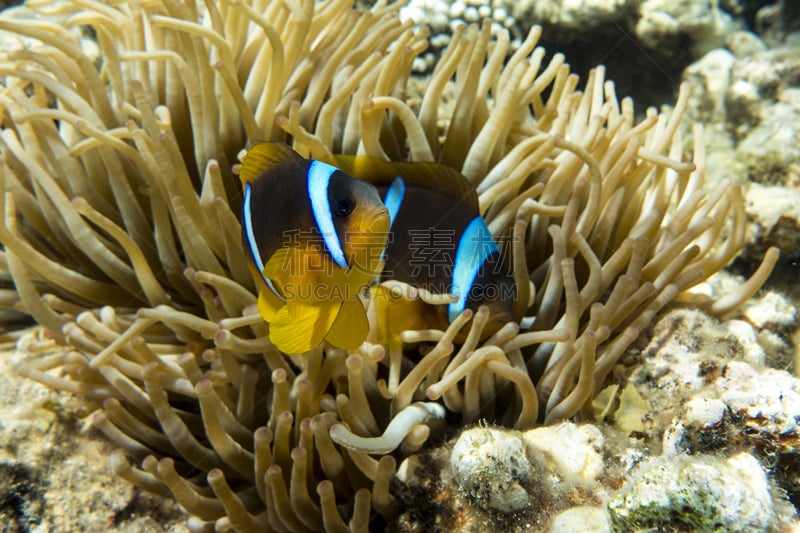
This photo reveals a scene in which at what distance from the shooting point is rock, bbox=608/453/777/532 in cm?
96

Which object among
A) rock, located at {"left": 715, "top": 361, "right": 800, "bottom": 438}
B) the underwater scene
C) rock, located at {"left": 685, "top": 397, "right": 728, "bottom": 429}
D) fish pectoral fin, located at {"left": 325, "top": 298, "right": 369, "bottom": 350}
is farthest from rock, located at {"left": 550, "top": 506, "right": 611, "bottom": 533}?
fish pectoral fin, located at {"left": 325, "top": 298, "right": 369, "bottom": 350}

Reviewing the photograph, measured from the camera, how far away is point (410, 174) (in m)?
1.41

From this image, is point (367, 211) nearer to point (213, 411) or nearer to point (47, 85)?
point (213, 411)

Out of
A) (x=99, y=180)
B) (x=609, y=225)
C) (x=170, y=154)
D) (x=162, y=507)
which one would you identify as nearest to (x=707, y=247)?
(x=609, y=225)

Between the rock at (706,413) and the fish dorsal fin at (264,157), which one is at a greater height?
the fish dorsal fin at (264,157)

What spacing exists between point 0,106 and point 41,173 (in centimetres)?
41

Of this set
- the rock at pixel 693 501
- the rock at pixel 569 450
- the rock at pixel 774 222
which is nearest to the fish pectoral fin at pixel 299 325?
the rock at pixel 569 450

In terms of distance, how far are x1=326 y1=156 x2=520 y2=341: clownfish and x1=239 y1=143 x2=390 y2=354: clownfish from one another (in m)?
0.22

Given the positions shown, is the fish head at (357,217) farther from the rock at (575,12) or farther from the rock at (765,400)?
the rock at (575,12)

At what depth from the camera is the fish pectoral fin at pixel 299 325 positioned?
1.10 m

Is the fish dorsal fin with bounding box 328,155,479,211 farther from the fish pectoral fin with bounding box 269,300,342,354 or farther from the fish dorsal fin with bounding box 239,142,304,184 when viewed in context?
→ the fish pectoral fin with bounding box 269,300,342,354

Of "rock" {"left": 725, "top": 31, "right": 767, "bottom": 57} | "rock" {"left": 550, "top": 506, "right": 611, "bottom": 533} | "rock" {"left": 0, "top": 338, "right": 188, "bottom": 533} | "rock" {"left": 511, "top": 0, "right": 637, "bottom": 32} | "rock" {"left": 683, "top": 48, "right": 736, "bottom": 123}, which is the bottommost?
"rock" {"left": 0, "top": 338, "right": 188, "bottom": 533}

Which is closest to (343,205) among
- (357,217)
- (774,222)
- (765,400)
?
(357,217)

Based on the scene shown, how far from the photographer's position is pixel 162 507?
148cm
